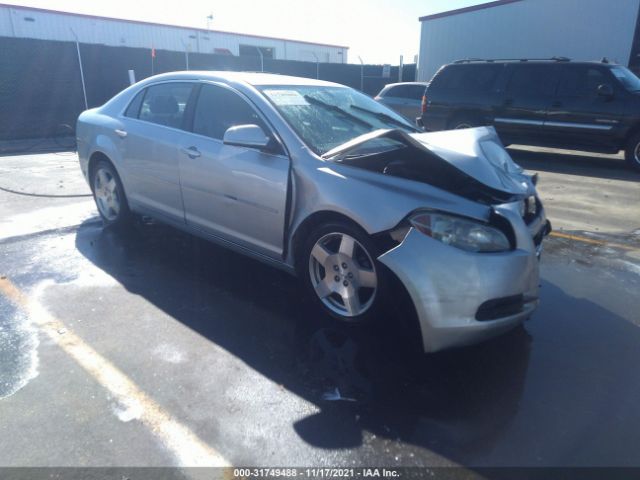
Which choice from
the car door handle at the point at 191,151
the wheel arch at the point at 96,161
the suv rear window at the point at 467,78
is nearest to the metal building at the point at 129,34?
the suv rear window at the point at 467,78

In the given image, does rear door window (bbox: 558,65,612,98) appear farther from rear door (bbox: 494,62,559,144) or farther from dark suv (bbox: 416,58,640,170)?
rear door (bbox: 494,62,559,144)

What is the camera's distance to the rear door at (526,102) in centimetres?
966

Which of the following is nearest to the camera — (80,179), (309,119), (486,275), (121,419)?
(121,419)

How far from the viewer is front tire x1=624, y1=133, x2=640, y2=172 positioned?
8750 mm

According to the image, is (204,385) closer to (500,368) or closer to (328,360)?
(328,360)

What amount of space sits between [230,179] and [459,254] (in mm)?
1838

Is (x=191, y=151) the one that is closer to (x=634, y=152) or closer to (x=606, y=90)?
(x=606, y=90)

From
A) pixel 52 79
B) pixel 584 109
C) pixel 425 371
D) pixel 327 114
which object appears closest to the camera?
pixel 425 371

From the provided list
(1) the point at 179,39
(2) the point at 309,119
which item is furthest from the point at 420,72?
(2) the point at 309,119

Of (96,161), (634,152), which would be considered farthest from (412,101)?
(96,161)

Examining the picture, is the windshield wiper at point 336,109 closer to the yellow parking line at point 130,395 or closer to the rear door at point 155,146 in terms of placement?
the rear door at point 155,146

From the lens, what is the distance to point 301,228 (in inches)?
129

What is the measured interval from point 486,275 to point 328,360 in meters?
1.04

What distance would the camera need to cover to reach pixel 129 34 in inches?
1040
